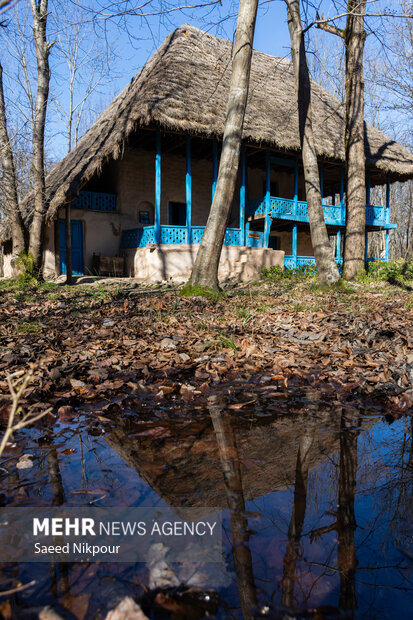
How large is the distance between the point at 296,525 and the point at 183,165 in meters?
15.0

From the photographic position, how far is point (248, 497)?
1449mm

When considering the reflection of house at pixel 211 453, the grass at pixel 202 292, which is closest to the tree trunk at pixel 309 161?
the grass at pixel 202 292

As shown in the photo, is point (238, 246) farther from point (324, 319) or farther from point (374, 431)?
point (374, 431)

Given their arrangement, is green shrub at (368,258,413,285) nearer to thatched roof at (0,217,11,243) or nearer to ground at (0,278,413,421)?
ground at (0,278,413,421)

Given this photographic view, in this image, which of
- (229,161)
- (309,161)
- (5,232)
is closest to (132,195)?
(5,232)

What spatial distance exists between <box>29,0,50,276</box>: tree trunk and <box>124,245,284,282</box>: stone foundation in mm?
2907

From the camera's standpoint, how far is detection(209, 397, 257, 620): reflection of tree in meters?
1.01

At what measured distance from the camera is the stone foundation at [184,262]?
11.4 m

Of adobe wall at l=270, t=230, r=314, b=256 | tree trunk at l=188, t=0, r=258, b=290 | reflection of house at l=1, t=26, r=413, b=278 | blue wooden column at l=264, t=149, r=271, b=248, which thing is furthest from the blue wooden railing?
tree trunk at l=188, t=0, r=258, b=290

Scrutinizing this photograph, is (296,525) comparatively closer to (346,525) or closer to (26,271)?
(346,525)

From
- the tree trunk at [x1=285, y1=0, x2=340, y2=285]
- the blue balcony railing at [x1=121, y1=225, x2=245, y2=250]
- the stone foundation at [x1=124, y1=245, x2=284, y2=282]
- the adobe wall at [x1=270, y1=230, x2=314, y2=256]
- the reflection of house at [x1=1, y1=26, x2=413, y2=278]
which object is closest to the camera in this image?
the tree trunk at [x1=285, y1=0, x2=340, y2=285]

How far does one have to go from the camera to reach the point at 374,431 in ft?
6.92

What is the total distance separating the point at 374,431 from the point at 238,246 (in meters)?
10.8

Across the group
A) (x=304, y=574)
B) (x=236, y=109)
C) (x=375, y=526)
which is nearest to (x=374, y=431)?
(x=375, y=526)
